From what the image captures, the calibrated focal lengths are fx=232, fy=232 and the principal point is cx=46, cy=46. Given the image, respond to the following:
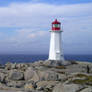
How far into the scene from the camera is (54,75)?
23.6m

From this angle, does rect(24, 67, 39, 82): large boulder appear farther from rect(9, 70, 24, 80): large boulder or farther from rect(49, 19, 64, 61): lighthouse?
rect(49, 19, 64, 61): lighthouse

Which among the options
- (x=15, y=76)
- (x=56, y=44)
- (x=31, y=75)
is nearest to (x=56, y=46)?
(x=56, y=44)

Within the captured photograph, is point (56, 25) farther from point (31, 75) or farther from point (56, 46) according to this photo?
point (31, 75)

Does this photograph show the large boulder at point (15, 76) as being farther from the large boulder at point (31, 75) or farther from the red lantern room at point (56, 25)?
the red lantern room at point (56, 25)

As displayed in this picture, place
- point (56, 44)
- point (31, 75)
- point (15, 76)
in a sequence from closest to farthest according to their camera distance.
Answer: point (31, 75)
point (15, 76)
point (56, 44)

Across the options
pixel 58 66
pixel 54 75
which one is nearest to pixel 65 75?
pixel 54 75

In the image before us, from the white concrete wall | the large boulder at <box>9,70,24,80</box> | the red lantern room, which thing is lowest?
the large boulder at <box>9,70,24,80</box>

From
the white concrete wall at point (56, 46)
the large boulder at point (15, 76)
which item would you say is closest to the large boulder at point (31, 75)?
the large boulder at point (15, 76)

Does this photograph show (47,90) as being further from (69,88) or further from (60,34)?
(60,34)

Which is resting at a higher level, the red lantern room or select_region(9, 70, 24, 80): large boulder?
the red lantern room

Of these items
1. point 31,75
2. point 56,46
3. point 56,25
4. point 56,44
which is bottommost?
point 31,75

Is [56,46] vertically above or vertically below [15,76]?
above

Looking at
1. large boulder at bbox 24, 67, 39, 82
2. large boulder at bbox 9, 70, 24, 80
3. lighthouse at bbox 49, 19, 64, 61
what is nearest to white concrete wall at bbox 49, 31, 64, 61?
lighthouse at bbox 49, 19, 64, 61

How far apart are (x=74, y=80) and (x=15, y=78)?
295 inches
